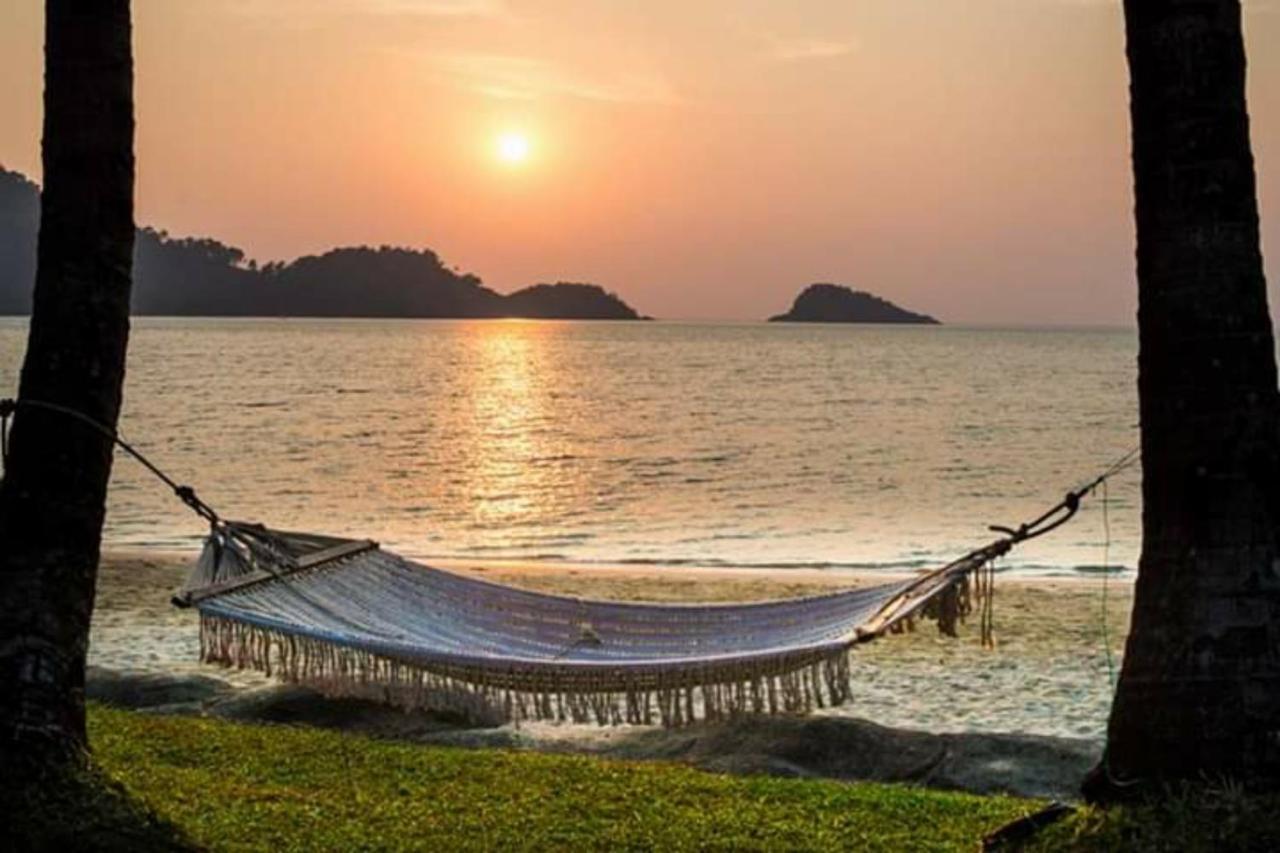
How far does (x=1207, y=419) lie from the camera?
3244mm

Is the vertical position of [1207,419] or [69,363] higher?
[69,363]

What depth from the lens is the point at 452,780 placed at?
5039 mm

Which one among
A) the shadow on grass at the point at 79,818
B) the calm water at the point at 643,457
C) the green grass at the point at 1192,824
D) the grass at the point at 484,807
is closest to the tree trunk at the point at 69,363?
the shadow on grass at the point at 79,818

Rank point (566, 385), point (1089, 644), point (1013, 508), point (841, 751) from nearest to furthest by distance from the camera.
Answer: point (841, 751) < point (1089, 644) < point (1013, 508) < point (566, 385)

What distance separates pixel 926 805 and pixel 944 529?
1475 centimetres

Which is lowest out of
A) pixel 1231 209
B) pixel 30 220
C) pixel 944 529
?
pixel 944 529

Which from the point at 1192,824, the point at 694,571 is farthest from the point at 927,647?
the point at 1192,824

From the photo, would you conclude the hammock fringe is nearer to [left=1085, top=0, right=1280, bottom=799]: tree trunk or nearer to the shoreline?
[left=1085, top=0, right=1280, bottom=799]: tree trunk

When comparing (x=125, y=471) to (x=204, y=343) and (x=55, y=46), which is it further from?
(x=204, y=343)

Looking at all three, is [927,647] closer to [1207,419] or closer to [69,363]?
[1207,419]

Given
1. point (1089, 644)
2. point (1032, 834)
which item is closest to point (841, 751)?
point (1032, 834)

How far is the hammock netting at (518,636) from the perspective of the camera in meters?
5.13

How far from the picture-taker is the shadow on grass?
3.44m

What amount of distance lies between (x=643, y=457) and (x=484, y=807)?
1052 inches
